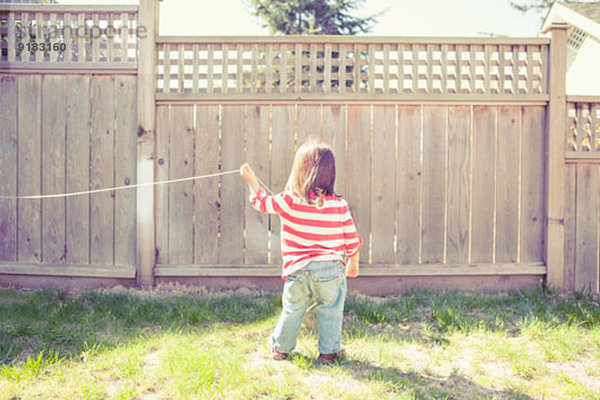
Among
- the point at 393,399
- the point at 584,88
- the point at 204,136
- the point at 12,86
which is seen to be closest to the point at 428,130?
the point at 204,136

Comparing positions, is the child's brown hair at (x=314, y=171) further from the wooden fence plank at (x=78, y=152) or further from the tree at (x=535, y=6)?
the tree at (x=535, y=6)

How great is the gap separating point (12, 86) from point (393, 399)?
3.92 metres

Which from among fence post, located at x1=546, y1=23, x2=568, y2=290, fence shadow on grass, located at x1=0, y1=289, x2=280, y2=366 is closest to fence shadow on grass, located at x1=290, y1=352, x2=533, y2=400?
fence shadow on grass, located at x1=0, y1=289, x2=280, y2=366

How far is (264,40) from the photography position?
4.36 meters

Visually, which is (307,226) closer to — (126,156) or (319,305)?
(319,305)

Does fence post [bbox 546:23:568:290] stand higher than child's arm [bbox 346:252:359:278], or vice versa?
fence post [bbox 546:23:568:290]

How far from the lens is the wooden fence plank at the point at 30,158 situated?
4457 mm

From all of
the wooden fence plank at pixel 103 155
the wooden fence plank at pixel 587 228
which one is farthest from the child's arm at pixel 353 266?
the wooden fence plank at pixel 587 228

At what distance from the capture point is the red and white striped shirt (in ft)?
9.74

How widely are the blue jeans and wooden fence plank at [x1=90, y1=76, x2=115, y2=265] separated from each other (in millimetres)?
2099

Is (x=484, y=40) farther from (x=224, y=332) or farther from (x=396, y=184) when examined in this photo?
(x=224, y=332)

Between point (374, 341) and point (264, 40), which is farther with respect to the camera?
point (264, 40)

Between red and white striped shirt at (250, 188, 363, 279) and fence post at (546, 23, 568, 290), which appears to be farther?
fence post at (546, 23, 568, 290)

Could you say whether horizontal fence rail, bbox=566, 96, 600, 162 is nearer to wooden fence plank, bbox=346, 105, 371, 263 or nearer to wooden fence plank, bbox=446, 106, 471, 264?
wooden fence plank, bbox=446, 106, 471, 264
